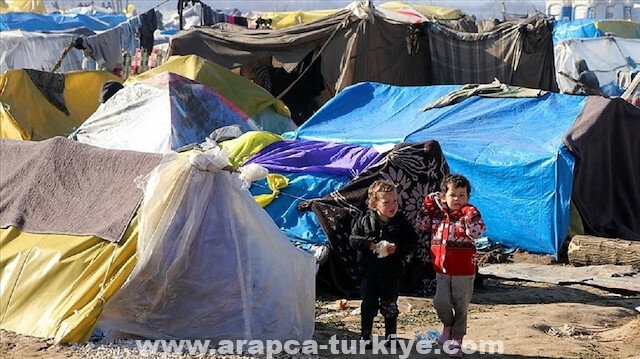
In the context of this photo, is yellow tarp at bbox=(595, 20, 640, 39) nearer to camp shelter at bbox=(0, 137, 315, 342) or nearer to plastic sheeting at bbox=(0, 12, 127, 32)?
plastic sheeting at bbox=(0, 12, 127, 32)

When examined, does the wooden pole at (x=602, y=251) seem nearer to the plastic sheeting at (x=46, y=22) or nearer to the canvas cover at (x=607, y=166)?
the canvas cover at (x=607, y=166)

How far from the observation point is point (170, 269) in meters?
6.75

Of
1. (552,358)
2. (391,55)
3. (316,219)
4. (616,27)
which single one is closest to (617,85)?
(391,55)

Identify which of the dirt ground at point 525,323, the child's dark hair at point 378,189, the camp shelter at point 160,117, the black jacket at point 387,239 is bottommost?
the dirt ground at point 525,323

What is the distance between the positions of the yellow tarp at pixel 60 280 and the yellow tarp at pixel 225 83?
797cm

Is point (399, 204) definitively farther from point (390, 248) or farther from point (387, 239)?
point (390, 248)

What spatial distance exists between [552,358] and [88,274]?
9.68 feet

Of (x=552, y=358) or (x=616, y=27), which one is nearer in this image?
(x=552, y=358)

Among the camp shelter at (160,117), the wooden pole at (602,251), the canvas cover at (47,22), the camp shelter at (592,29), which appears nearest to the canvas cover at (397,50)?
the camp shelter at (160,117)

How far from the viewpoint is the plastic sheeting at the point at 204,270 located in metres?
6.77

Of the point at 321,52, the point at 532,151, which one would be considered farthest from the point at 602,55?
the point at 532,151

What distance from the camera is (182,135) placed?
12.2m

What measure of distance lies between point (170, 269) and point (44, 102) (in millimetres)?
10128

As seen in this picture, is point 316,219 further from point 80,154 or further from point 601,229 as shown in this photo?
point 601,229
